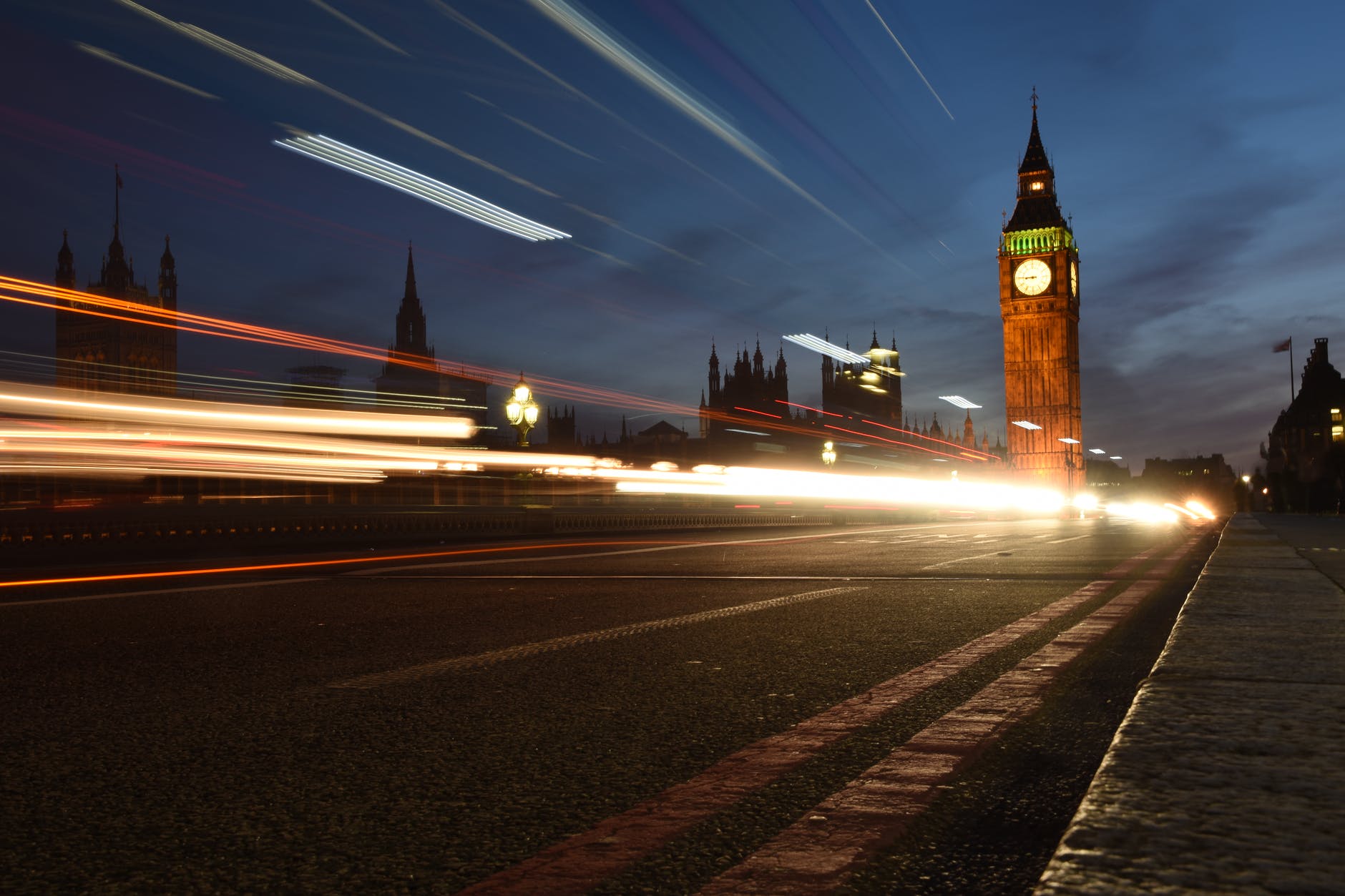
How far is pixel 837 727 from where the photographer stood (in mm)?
3373

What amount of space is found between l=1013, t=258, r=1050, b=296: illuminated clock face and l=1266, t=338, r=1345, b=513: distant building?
2851cm

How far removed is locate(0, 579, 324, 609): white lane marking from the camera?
27.7 feet

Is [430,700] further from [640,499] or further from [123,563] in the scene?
[640,499]

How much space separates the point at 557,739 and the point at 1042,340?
394 feet

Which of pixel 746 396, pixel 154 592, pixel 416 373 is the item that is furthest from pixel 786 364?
pixel 154 592

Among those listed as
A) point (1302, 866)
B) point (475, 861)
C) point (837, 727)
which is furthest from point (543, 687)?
point (1302, 866)

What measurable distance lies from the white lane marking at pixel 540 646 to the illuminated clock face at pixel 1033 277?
384 ft

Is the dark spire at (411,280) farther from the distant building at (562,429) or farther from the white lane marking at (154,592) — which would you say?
the white lane marking at (154,592)

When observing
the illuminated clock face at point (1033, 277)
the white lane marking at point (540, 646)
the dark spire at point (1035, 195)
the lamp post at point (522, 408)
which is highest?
the dark spire at point (1035, 195)

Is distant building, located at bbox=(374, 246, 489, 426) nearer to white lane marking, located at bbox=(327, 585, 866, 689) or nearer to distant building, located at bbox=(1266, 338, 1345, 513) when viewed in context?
distant building, located at bbox=(1266, 338, 1345, 513)

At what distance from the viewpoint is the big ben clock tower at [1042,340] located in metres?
112

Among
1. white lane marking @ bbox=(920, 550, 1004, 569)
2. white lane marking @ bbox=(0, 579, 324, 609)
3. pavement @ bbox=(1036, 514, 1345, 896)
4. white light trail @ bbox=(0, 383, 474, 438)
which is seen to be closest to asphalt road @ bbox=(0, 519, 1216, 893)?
pavement @ bbox=(1036, 514, 1345, 896)

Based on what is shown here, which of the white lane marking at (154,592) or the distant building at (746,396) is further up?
the distant building at (746,396)

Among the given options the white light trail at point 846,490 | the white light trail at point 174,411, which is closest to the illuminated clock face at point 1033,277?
the white light trail at point 846,490
